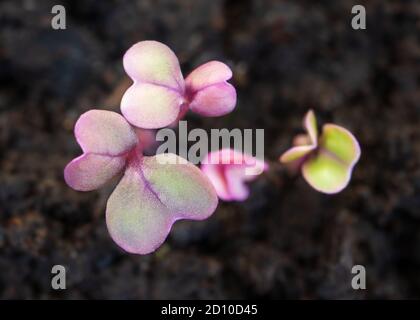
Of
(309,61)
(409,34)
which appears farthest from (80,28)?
(409,34)

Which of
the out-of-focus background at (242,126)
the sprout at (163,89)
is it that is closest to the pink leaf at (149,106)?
the sprout at (163,89)

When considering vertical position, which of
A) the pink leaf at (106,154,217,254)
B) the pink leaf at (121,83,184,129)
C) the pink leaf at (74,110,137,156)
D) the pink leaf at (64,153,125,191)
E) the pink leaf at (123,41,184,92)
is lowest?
the pink leaf at (106,154,217,254)

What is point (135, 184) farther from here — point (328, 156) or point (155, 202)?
point (328, 156)

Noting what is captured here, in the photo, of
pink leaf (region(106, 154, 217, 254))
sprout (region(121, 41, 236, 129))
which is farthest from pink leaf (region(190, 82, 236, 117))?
pink leaf (region(106, 154, 217, 254))

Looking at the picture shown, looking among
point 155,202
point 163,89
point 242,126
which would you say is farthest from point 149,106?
point 242,126

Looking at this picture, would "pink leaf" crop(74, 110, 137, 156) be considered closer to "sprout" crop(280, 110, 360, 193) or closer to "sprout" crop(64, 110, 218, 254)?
"sprout" crop(64, 110, 218, 254)

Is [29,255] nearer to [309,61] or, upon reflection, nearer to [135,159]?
[135,159]

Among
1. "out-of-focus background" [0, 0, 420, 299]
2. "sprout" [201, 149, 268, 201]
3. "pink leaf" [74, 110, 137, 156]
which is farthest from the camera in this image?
"out-of-focus background" [0, 0, 420, 299]

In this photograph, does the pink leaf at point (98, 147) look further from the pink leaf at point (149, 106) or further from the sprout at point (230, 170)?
the sprout at point (230, 170)
